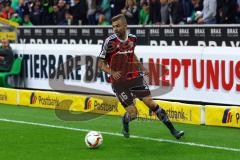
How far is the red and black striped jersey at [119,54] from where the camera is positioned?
11242mm

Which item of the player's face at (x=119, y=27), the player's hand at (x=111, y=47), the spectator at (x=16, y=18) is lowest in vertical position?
the spectator at (x=16, y=18)

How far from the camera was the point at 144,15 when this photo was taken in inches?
800

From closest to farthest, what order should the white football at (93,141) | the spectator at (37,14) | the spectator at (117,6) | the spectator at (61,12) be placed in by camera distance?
the white football at (93,141) < the spectator at (117,6) < the spectator at (61,12) < the spectator at (37,14)

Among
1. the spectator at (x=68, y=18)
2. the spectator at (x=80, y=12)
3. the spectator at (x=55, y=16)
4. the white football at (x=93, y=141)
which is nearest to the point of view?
the white football at (x=93, y=141)

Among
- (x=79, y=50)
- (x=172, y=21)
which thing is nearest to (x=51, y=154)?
(x=79, y=50)

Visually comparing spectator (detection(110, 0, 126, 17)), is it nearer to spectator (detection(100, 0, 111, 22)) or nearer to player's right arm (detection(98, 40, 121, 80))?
spectator (detection(100, 0, 111, 22))

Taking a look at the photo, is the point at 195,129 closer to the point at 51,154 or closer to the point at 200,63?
the point at 200,63

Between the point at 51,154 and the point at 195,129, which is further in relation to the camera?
the point at 195,129

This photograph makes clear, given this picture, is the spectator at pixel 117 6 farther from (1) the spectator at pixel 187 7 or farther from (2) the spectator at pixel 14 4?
(2) the spectator at pixel 14 4

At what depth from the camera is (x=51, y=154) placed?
33.6ft

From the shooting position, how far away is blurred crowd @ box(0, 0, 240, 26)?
18.1 metres

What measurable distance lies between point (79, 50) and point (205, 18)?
3513mm

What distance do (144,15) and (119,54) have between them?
30.1 ft

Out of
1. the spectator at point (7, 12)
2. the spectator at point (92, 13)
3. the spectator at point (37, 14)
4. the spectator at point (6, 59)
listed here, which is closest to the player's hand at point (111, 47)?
the spectator at point (6, 59)
